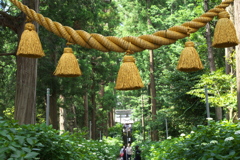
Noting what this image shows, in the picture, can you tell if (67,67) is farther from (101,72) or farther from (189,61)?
(101,72)

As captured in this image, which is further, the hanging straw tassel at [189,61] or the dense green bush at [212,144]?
the dense green bush at [212,144]

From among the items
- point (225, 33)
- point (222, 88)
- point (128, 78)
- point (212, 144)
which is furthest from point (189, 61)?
point (222, 88)

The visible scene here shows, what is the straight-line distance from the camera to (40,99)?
16.9 m

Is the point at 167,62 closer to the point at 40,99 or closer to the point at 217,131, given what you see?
the point at 40,99

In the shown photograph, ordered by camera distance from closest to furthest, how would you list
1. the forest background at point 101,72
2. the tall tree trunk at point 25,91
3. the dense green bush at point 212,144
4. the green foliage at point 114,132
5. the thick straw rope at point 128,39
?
the thick straw rope at point 128,39
the dense green bush at point 212,144
the tall tree trunk at point 25,91
the forest background at point 101,72
the green foliage at point 114,132

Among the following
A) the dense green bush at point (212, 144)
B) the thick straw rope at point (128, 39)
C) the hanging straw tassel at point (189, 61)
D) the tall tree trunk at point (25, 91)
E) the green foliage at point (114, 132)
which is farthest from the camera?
the green foliage at point (114, 132)

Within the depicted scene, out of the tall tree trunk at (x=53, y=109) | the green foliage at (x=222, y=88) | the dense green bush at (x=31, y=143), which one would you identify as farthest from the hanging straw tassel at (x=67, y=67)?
the tall tree trunk at (x=53, y=109)

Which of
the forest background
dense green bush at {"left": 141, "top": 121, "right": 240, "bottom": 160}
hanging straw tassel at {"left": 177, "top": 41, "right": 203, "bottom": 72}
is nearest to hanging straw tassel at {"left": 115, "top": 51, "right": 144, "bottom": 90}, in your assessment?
hanging straw tassel at {"left": 177, "top": 41, "right": 203, "bottom": 72}

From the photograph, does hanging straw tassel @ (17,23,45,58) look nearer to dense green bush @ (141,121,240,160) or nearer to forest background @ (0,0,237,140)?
forest background @ (0,0,237,140)

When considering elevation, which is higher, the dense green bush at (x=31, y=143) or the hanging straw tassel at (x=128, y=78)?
the hanging straw tassel at (x=128, y=78)

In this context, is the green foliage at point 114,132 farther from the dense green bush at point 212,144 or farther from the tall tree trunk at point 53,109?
the dense green bush at point 212,144

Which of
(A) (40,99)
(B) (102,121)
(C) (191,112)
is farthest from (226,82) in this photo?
(B) (102,121)

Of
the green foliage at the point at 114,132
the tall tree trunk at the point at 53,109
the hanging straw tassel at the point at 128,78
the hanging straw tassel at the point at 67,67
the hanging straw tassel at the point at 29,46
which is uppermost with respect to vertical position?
the hanging straw tassel at the point at 29,46

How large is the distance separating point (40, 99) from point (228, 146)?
1415 centimetres
